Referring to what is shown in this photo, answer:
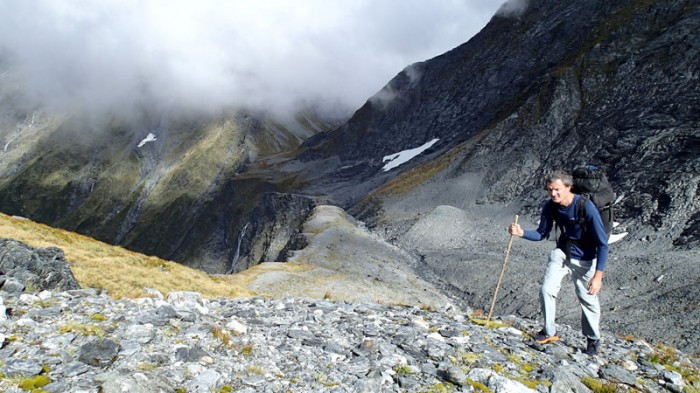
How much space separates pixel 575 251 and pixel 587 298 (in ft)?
3.87

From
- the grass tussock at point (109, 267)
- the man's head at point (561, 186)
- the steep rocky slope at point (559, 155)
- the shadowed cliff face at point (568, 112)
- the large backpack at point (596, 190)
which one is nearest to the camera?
the man's head at point (561, 186)

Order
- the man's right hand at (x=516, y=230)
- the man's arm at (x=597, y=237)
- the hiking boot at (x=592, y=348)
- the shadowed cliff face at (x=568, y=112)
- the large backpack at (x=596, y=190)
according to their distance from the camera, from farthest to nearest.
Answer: the shadowed cliff face at (x=568, y=112)
the man's right hand at (x=516, y=230)
the hiking boot at (x=592, y=348)
the large backpack at (x=596, y=190)
the man's arm at (x=597, y=237)

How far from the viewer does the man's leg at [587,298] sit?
1062 cm

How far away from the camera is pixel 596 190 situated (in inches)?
408

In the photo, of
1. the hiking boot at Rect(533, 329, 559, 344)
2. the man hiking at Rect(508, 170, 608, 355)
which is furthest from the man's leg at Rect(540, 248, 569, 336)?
the hiking boot at Rect(533, 329, 559, 344)

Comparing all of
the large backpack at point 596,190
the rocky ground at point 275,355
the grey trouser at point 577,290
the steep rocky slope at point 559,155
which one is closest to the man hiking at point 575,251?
the grey trouser at point 577,290

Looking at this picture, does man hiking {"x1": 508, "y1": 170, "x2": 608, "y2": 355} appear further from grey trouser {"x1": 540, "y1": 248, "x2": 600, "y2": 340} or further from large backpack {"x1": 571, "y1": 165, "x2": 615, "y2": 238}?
large backpack {"x1": 571, "y1": 165, "x2": 615, "y2": 238}

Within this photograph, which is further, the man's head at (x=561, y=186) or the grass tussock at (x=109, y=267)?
the grass tussock at (x=109, y=267)

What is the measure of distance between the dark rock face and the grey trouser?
1323 cm

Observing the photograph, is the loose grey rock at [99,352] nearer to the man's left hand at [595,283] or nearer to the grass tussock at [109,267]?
the man's left hand at [595,283]

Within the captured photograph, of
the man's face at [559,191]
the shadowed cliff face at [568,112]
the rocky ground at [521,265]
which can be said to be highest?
the shadowed cliff face at [568,112]

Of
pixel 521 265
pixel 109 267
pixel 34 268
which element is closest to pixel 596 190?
pixel 34 268

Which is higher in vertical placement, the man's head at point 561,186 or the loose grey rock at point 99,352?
the man's head at point 561,186

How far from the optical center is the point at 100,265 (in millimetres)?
23672
